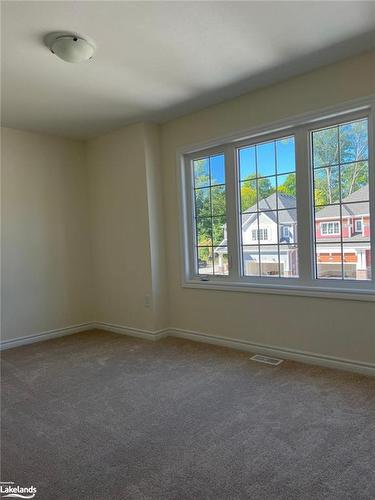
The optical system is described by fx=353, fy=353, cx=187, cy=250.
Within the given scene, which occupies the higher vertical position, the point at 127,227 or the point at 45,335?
the point at 127,227

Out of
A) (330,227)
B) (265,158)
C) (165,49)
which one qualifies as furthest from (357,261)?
(165,49)

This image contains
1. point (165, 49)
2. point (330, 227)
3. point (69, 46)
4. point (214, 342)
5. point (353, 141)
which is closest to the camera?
point (69, 46)

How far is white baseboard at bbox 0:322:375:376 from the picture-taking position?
2979 mm

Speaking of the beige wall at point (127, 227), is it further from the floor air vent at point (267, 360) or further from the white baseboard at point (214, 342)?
the floor air vent at point (267, 360)

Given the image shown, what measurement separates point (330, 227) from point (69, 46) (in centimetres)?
247

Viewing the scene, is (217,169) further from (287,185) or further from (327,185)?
(327,185)

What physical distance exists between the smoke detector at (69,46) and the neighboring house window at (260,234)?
214 cm

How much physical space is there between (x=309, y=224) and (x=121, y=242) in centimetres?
233

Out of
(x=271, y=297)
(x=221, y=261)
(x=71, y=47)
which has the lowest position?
(x=271, y=297)

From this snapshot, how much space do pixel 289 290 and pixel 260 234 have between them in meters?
0.65

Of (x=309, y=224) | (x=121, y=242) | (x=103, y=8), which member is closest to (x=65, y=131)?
(x=121, y=242)

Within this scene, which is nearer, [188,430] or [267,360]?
[188,430]

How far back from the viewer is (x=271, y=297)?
3.42m

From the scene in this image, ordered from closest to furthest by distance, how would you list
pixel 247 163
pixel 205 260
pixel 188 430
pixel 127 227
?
1. pixel 188 430
2. pixel 247 163
3. pixel 205 260
4. pixel 127 227
